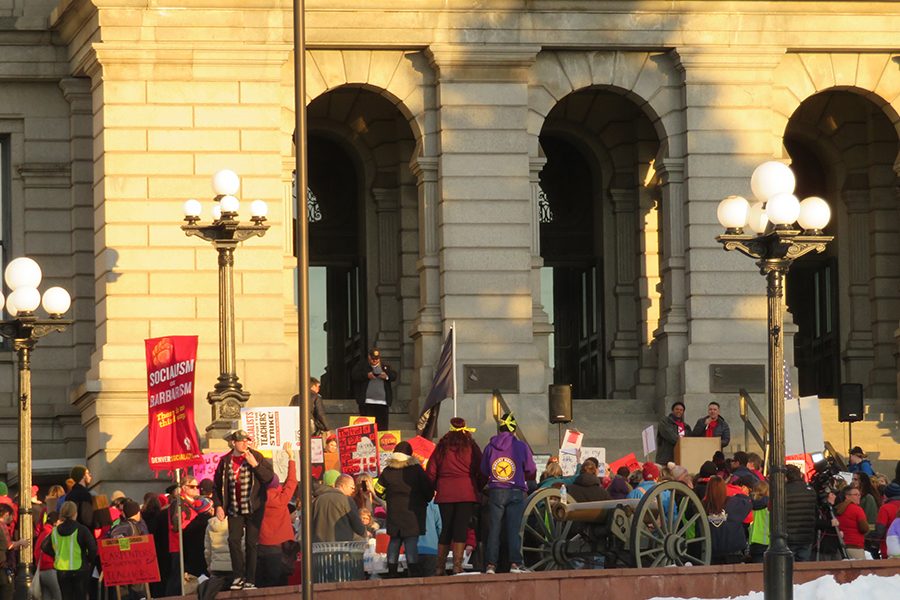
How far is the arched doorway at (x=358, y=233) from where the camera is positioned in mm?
44844

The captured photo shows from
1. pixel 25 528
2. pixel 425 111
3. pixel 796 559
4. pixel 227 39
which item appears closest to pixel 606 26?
pixel 425 111

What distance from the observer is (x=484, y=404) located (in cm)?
4000

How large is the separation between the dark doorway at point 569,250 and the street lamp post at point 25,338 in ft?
59.2

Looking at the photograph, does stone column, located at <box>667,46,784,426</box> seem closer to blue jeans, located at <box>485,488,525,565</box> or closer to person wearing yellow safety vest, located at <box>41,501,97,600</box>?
blue jeans, located at <box>485,488,525,565</box>

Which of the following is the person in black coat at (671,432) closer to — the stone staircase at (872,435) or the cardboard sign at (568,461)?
the cardboard sign at (568,461)

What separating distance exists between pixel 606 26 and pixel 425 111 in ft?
10.4

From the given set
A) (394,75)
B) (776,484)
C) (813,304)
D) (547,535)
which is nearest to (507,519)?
(547,535)

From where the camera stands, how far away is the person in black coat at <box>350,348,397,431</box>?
3894 cm

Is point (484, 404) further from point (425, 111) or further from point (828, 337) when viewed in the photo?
point (828, 337)

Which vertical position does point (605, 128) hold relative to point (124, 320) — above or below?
above

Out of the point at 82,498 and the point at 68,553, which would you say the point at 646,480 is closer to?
the point at 82,498

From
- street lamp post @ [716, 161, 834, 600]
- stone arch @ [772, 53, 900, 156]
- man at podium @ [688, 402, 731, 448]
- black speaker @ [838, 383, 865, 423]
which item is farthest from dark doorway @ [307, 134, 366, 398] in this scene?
street lamp post @ [716, 161, 834, 600]

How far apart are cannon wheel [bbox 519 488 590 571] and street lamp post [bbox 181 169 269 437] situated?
7136 mm

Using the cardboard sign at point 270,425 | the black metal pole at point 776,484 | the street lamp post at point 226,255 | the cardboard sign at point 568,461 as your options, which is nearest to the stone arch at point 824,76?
the cardboard sign at point 568,461
